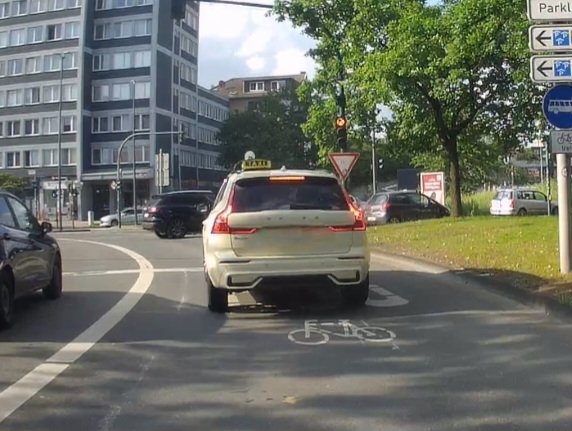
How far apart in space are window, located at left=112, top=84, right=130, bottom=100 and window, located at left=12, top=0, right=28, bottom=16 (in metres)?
11.6

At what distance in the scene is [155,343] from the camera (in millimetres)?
8555

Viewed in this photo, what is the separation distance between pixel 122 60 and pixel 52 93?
6914 millimetres

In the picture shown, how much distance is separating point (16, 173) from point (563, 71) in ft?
224

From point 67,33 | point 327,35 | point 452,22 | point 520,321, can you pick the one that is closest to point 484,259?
point 520,321

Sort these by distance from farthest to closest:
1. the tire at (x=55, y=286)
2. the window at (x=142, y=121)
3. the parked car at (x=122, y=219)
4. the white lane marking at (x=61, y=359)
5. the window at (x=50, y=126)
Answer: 1. the window at (x=50, y=126)
2. the window at (x=142, y=121)
3. the parked car at (x=122, y=219)
4. the tire at (x=55, y=286)
5. the white lane marking at (x=61, y=359)

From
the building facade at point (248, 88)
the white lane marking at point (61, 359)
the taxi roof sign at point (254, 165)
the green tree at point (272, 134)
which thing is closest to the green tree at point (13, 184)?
the green tree at point (272, 134)

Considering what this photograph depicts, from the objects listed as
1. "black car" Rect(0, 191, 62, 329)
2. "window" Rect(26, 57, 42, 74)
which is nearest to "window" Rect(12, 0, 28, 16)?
"window" Rect(26, 57, 42, 74)

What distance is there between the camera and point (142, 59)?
234 ft

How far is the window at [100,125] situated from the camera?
72938 mm

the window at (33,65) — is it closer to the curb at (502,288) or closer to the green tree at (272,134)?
the green tree at (272,134)

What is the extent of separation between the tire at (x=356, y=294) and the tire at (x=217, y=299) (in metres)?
1.54

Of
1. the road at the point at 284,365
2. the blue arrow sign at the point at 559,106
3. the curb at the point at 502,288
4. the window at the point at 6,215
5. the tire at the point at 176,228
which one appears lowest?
the road at the point at 284,365

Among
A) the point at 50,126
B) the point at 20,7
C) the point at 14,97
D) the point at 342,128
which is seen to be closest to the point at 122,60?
the point at 50,126

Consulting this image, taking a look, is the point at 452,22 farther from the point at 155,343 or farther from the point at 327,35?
the point at 155,343
